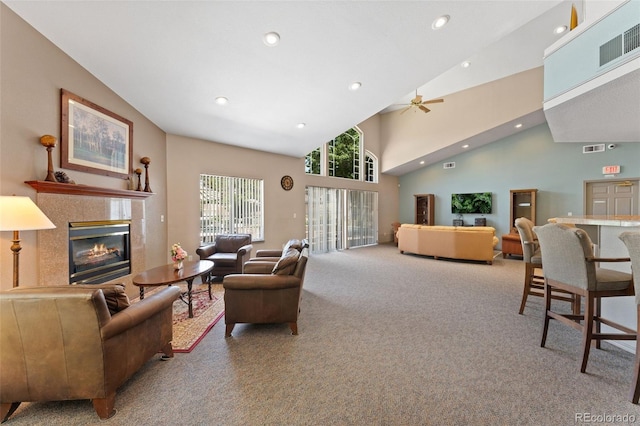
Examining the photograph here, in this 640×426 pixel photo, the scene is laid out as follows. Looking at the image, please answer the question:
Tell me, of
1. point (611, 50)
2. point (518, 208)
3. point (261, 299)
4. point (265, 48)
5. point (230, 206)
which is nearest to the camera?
point (611, 50)

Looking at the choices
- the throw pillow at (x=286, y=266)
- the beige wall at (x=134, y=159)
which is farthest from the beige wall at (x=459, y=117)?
the throw pillow at (x=286, y=266)

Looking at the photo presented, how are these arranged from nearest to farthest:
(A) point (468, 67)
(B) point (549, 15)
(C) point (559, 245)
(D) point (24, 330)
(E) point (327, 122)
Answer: (D) point (24, 330), (C) point (559, 245), (B) point (549, 15), (E) point (327, 122), (A) point (468, 67)

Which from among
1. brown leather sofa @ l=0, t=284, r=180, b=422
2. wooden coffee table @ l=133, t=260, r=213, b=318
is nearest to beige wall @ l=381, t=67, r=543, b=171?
wooden coffee table @ l=133, t=260, r=213, b=318

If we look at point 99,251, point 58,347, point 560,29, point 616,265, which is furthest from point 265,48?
point 560,29

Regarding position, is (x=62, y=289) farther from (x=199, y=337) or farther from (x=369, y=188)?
(x=369, y=188)

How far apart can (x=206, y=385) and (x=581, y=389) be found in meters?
2.71

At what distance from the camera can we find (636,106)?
9.54ft

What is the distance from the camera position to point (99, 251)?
337 cm

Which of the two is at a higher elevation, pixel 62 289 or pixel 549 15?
pixel 549 15

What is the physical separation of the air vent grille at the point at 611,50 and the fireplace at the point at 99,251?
5.81 m

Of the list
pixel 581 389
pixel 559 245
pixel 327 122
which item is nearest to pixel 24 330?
pixel 581 389

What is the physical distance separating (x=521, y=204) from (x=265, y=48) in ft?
27.9

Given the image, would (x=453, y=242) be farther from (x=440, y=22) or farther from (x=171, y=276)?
(x=171, y=276)

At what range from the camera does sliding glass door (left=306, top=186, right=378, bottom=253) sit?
8.03 m
